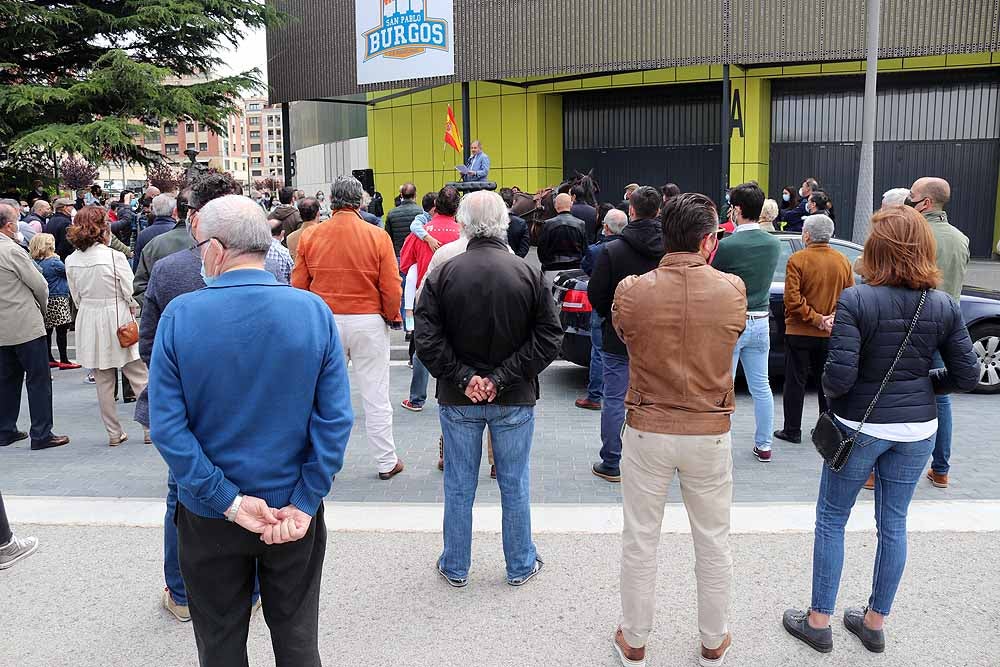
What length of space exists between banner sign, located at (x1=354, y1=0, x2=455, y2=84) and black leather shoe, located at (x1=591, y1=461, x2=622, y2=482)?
52.5ft

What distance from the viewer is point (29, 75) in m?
20.8

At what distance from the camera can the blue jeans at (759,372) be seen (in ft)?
20.2

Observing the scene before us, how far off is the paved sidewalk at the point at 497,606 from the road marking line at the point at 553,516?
0.13m

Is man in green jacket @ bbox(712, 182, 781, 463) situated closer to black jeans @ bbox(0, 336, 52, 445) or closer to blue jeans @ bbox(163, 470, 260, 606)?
blue jeans @ bbox(163, 470, 260, 606)

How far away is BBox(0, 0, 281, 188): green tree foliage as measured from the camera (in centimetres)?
1900

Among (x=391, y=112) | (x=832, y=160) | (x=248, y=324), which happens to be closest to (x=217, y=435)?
(x=248, y=324)

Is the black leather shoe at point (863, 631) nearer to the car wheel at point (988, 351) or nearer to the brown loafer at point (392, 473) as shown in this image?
the brown loafer at point (392, 473)

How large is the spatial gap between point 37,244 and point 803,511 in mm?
7950

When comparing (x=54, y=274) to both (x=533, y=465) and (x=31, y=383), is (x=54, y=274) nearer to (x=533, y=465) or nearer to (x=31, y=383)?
(x=31, y=383)

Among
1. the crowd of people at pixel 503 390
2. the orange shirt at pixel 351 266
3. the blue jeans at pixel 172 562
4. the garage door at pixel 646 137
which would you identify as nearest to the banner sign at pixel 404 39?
the garage door at pixel 646 137

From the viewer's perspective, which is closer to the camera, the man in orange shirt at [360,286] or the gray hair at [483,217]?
the gray hair at [483,217]

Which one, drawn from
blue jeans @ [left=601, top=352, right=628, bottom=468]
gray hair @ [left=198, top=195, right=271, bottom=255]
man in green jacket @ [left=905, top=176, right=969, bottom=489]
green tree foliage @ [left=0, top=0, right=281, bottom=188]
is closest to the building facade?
green tree foliage @ [left=0, top=0, right=281, bottom=188]

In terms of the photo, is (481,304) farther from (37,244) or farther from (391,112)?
(391,112)

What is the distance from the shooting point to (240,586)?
2.77 meters
